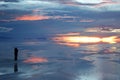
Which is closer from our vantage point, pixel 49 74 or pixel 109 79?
pixel 109 79

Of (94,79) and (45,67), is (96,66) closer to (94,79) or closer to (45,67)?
(45,67)

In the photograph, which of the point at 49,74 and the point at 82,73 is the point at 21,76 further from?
the point at 82,73

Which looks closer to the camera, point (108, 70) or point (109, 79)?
point (109, 79)

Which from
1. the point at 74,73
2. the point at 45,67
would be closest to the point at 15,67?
the point at 45,67

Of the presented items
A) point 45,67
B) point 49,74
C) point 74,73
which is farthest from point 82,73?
point 45,67

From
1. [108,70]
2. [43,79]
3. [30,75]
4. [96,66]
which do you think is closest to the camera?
[43,79]

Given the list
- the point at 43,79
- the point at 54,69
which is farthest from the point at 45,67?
the point at 43,79

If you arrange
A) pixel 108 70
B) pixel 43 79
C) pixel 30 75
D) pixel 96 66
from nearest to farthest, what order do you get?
pixel 43 79 < pixel 30 75 < pixel 108 70 < pixel 96 66

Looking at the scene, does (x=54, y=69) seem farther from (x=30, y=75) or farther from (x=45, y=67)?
(x=30, y=75)
